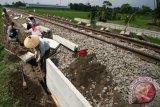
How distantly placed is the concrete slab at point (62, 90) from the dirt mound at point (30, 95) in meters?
0.34

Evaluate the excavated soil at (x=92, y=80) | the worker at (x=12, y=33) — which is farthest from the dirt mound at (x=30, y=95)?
the worker at (x=12, y=33)

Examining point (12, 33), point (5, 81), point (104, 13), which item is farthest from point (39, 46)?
point (104, 13)

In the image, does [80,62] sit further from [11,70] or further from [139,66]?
[11,70]

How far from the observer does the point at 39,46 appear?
31.9 feet

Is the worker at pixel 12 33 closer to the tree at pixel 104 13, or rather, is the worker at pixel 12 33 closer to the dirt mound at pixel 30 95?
the dirt mound at pixel 30 95

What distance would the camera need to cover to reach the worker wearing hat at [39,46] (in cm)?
923

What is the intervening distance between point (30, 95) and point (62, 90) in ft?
6.91

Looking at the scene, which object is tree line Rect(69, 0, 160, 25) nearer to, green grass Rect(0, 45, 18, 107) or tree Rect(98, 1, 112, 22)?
tree Rect(98, 1, 112, 22)

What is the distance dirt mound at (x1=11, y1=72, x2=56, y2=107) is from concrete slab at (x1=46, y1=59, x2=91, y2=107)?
34 cm

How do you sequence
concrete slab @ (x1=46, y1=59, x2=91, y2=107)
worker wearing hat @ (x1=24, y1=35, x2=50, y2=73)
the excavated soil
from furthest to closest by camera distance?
worker wearing hat @ (x1=24, y1=35, x2=50, y2=73)
the excavated soil
concrete slab @ (x1=46, y1=59, x2=91, y2=107)

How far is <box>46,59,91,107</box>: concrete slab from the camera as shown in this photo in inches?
258

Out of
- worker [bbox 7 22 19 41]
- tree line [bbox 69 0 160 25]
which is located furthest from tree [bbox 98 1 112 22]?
worker [bbox 7 22 19 41]

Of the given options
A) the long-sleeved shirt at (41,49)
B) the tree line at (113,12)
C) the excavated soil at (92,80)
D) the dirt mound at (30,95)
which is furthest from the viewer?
the tree line at (113,12)

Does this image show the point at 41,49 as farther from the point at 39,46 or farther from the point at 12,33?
the point at 12,33
